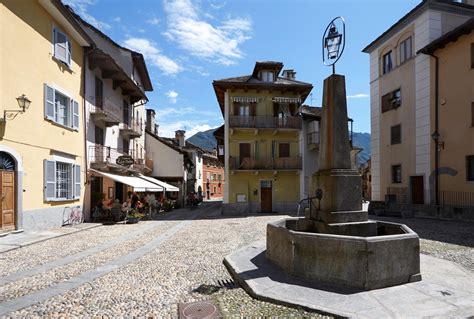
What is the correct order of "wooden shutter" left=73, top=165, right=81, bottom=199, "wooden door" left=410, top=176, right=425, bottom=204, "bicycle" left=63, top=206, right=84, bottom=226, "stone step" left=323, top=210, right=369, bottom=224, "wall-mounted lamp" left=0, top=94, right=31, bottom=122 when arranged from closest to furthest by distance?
"stone step" left=323, top=210, right=369, bottom=224, "wall-mounted lamp" left=0, top=94, right=31, bottom=122, "bicycle" left=63, top=206, right=84, bottom=226, "wooden shutter" left=73, top=165, right=81, bottom=199, "wooden door" left=410, top=176, right=425, bottom=204

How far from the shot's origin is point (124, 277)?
6.64 meters

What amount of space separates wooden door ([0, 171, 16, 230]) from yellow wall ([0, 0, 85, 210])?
21.6 inches

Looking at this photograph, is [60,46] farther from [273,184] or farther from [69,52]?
[273,184]

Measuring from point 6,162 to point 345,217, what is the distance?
12.0 metres

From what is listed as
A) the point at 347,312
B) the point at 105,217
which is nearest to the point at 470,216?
the point at 347,312

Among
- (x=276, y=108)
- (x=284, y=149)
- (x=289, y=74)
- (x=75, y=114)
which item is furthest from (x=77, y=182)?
(x=289, y=74)

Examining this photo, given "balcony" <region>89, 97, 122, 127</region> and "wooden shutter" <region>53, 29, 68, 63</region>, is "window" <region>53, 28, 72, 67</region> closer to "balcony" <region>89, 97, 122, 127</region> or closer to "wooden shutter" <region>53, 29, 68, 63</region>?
"wooden shutter" <region>53, 29, 68, 63</region>

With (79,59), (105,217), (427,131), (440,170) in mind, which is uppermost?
(79,59)

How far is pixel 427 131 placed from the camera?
1980 centimetres

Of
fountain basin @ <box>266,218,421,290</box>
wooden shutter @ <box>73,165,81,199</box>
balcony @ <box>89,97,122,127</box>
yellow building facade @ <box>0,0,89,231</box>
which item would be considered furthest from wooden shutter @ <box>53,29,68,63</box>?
fountain basin @ <box>266,218,421,290</box>

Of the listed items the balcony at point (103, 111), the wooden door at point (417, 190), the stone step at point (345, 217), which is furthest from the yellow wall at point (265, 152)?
the stone step at point (345, 217)

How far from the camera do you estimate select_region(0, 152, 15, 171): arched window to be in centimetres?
1141

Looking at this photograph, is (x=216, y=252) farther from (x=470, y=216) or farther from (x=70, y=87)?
(x=470, y=216)

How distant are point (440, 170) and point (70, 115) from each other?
21134 mm
